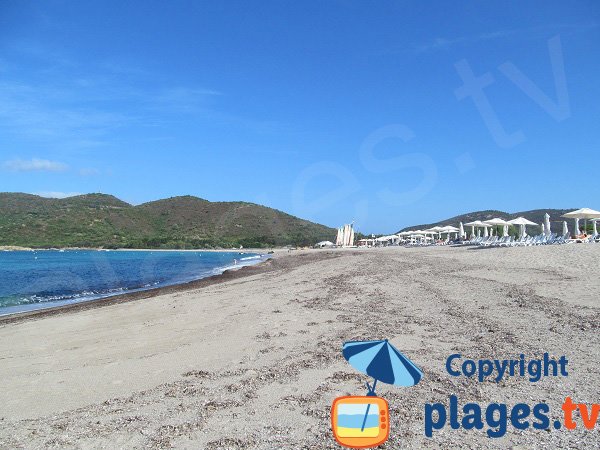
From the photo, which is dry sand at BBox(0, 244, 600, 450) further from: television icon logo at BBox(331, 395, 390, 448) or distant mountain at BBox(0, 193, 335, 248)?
distant mountain at BBox(0, 193, 335, 248)

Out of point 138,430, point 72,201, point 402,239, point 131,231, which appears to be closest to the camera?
point 138,430

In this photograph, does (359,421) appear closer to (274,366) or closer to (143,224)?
(274,366)

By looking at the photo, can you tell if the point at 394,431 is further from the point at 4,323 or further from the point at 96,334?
the point at 4,323

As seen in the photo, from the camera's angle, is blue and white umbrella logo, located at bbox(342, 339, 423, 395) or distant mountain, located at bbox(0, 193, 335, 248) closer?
blue and white umbrella logo, located at bbox(342, 339, 423, 395)

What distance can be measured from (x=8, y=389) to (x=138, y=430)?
297cm

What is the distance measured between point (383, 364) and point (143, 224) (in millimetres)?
107444

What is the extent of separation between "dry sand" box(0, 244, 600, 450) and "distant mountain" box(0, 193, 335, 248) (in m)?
82.0

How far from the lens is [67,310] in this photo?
586 inches

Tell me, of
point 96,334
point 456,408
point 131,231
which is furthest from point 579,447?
point 131,231

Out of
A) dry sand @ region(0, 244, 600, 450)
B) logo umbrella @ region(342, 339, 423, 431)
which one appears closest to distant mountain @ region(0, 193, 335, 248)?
dry sand @ region(0, 244, 600, 450)

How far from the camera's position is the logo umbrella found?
3150 mm

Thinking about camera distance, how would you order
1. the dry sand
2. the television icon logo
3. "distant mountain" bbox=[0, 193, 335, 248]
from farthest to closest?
"distant mountain" bbox=[0, 193, 335, 248]
the dry sand
the television icon logo

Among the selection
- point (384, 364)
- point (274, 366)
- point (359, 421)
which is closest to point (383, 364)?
point (384, 364)

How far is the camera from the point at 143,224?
341ft
